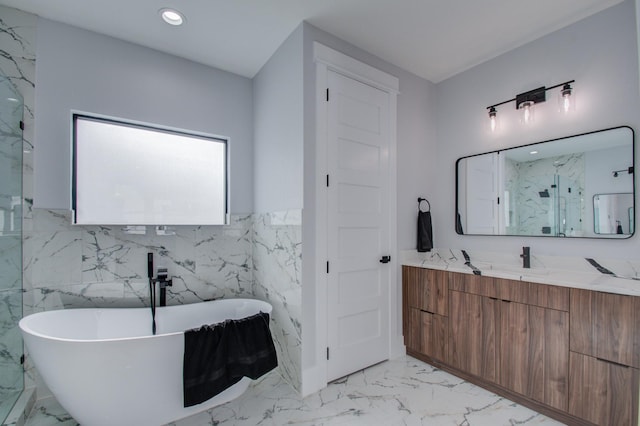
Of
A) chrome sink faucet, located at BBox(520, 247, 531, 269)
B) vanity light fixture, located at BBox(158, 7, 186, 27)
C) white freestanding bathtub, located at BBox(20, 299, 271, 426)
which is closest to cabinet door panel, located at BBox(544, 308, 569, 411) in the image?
chrome sink faucet, located at BBox(520, 247, 531, 269)

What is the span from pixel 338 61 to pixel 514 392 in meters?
2.89

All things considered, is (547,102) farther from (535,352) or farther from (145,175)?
(145,175)

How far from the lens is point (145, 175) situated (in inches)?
97.0

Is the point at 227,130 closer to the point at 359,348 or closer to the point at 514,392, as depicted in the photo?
the point at 359,348

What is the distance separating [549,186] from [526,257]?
62 cm

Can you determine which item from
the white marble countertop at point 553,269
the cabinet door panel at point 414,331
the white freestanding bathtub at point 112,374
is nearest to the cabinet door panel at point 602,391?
the white marble countertop at point 553,269

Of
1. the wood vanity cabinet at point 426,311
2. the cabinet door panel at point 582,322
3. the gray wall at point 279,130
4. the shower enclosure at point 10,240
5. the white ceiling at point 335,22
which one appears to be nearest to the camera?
the cabinet door panel at point 582,322

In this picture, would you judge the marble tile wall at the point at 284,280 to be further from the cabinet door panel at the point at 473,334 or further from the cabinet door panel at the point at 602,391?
the cabinet door panel at the point at 602,391

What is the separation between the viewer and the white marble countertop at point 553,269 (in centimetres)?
170

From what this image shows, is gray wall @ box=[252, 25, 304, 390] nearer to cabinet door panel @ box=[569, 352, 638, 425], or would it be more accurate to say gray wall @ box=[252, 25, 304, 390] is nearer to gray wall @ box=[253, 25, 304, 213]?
gray wall @ box=[253, 25, 304, 213]

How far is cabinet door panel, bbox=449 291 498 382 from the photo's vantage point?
7.06ft

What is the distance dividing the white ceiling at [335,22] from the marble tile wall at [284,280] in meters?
1.50

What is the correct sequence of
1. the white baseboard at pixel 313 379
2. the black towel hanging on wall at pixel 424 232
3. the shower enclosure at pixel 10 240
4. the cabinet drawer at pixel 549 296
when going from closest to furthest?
the cabinet drawer at pixel 549 296 → the shower enclosure at pixel 10 240 → the white baseboard at pixel 313 379 → the black towel hanging on wall at pixel 424 232

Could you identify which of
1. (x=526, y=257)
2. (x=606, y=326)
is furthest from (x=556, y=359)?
(x=526, y=257)
